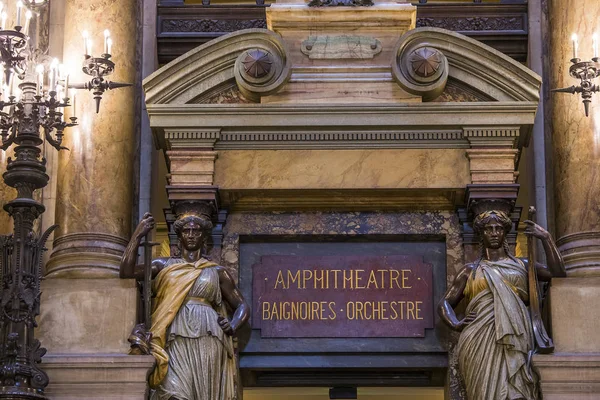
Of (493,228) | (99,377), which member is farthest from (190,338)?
(493,228)

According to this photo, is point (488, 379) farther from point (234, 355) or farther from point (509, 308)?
point (234, 355)

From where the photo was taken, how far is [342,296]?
55.0 ft

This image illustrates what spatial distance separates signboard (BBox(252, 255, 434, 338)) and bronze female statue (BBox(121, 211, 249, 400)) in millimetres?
581

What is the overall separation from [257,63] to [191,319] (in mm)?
3102

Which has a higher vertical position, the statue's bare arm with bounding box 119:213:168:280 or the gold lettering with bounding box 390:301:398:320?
the statue's bare arm with bounding box 119:213:168:280

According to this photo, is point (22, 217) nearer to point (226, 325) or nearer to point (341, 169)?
point (226, 325)

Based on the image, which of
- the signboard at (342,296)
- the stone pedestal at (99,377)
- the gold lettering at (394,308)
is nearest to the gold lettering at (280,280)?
the signboard at (342,296)

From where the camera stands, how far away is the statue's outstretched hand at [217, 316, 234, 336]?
15914 millimetres

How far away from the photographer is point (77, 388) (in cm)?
1541

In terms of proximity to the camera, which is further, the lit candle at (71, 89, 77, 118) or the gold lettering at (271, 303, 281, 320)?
the gold lettering at (271, 303, 281, 320)

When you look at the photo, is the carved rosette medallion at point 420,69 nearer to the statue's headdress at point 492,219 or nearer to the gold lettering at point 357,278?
the statue's headdress at point 492,219

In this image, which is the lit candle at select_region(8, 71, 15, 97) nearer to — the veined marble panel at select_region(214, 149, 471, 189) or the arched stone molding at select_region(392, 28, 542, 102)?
the veined marble panel at select_region(214, 149, 471, 189)

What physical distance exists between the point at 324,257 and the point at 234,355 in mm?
1562

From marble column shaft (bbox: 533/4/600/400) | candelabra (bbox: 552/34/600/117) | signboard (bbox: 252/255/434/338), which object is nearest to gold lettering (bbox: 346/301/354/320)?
signboard (bbox: 252/255/434/338)
